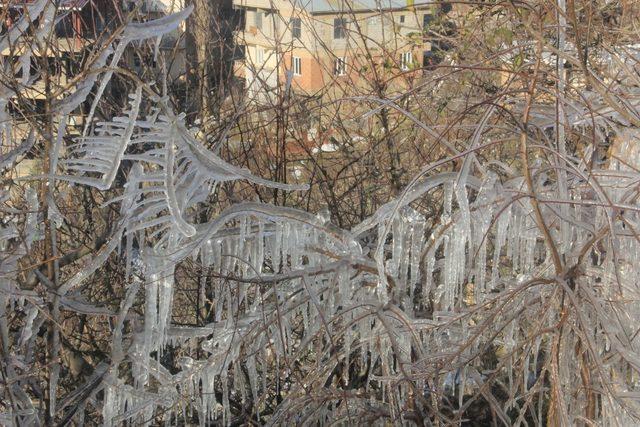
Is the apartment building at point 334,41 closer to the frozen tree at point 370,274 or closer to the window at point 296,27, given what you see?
the window at point 296,27

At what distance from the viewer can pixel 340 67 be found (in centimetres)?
654

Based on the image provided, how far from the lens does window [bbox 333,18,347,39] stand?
6.32 metres

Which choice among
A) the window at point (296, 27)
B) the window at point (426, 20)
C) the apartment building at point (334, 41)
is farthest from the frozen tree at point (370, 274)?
the window at point (426, 20)

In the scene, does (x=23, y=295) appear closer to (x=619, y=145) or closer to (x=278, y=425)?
(x=278, y=425)

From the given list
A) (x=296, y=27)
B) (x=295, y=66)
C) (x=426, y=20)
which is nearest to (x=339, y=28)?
(x=296, y=27)

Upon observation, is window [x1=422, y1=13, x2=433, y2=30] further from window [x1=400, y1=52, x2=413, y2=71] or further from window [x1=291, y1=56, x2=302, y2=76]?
window [x1=291, y1=56, x2=302, y2=76]

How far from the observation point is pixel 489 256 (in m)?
4.98

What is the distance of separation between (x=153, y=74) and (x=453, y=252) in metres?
3.09

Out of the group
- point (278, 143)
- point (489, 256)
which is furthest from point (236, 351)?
point (278, 143)

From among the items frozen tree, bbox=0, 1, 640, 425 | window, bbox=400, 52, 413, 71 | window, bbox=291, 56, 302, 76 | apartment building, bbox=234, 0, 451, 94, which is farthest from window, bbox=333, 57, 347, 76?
frozen tree, bbox=0, 1, 640, 425

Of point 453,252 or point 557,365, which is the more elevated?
point 453,252

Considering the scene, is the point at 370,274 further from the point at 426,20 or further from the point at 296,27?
the point at 426,20

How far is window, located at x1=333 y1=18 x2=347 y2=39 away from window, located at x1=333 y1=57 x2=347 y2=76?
0.21 meters

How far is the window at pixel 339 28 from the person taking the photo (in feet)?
Answer: 20.7
